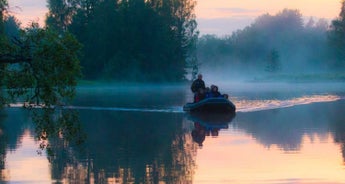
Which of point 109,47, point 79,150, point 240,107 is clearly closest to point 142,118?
point 240,107

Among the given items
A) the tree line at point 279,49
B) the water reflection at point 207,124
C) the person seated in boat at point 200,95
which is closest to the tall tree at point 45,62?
the water reflection at point 207,124

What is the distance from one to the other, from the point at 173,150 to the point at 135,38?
7163 centimetres

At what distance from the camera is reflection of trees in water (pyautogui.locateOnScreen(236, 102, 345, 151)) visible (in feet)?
66.9

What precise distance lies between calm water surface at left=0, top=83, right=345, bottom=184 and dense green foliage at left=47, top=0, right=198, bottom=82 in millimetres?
59012

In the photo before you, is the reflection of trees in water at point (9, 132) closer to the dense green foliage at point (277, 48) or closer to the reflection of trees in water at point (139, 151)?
the reflection of trees in water at point (139, 151)

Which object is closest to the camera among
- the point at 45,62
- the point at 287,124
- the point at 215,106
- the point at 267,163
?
the point at 45,62

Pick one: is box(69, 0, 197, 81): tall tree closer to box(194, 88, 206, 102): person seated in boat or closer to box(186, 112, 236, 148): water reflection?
box(194, 88, 206, 102): person seated in boat

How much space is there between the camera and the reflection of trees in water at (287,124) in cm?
2039

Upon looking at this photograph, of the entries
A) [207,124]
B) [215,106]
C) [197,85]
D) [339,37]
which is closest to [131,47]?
[339,37]

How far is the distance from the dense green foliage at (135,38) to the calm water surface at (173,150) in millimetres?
59012

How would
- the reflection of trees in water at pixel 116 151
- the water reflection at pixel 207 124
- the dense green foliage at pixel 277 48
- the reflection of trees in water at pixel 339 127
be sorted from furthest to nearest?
the dense green foliage at pixel 277 48
the water reflection at pixel 207 124
the reflection of trees in water at pixel 339 127
the reflection of trees in water at pixel 116 151

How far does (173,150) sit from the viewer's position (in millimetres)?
18266

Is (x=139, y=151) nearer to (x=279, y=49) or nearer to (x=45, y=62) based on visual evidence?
(x=45, y=62)

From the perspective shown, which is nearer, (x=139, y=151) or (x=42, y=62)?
(x=42, y=62)
